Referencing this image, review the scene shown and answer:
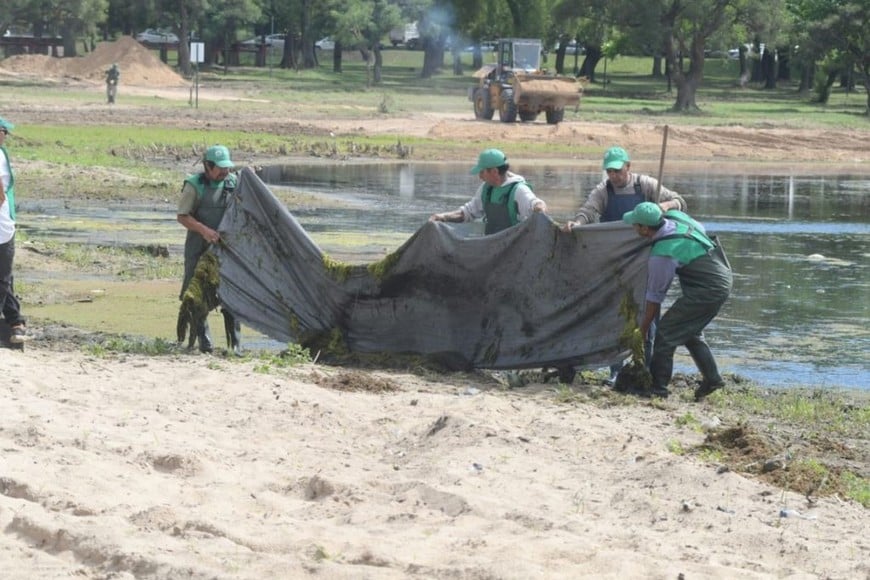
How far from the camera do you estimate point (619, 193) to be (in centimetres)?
1183

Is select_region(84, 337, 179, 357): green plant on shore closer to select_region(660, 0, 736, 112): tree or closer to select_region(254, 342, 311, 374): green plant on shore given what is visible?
select_region(254, 342, 311, 374): green plant on shore

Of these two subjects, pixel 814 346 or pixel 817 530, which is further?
pixel 814 346

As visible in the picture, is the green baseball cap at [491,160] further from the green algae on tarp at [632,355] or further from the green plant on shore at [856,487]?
the green plant on shore at [856,487]

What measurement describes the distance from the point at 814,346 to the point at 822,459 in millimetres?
4862

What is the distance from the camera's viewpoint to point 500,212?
12203mm

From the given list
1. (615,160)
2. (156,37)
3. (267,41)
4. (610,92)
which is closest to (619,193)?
(615,160)

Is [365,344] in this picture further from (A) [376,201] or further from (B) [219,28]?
(B) [219,28]

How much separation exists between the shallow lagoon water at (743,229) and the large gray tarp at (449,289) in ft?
6.06

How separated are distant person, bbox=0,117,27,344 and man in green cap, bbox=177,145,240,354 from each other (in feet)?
4.22

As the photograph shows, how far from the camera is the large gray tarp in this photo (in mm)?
11750

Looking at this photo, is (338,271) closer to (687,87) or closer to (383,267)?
(383,267)

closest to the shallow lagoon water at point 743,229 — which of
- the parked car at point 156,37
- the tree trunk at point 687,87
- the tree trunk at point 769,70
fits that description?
the tree trunk at point 687,87

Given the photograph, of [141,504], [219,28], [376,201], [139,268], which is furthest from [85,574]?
[219,28]

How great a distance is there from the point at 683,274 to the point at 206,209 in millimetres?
3957
